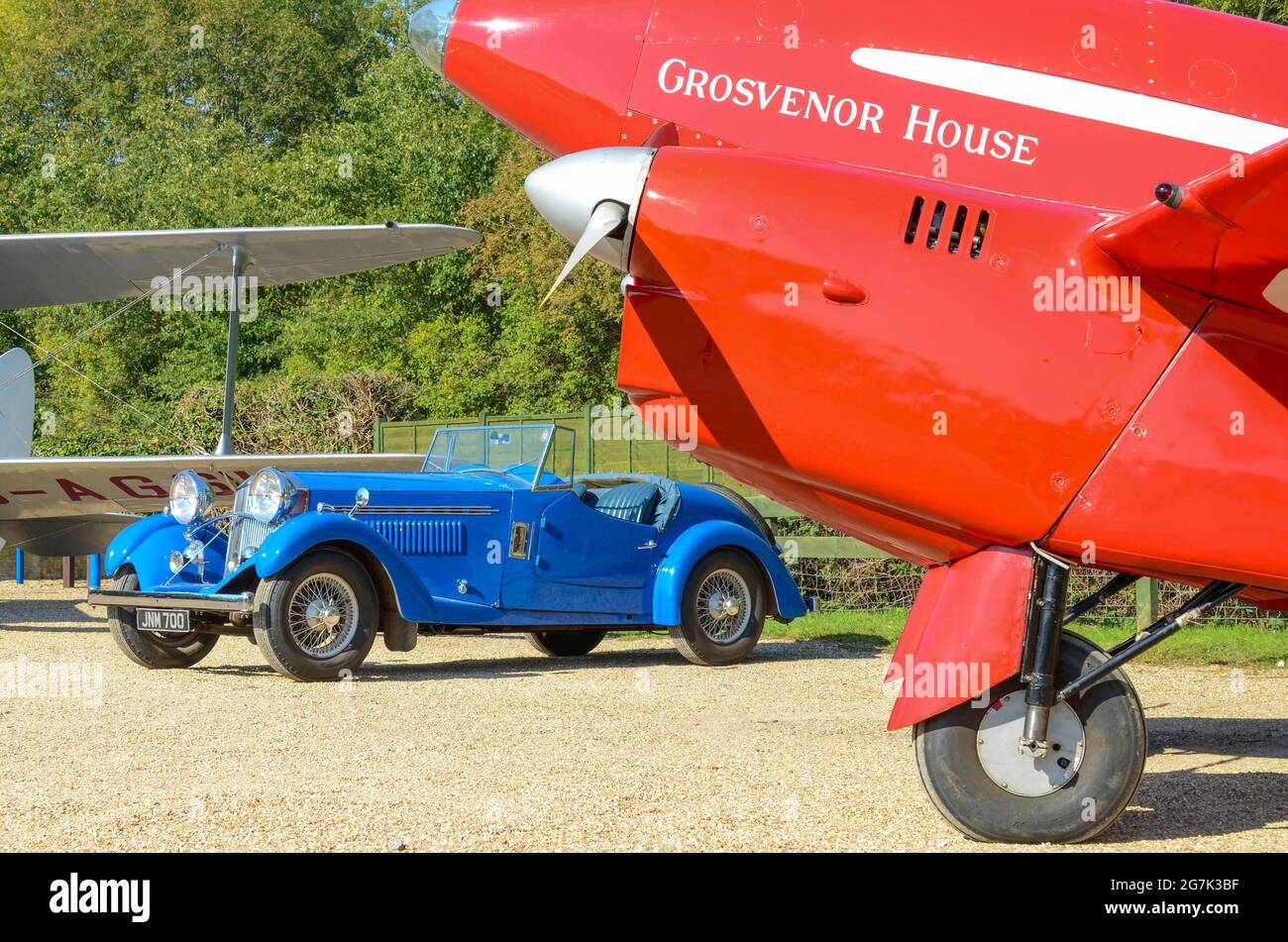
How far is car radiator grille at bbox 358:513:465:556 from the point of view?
9055mm

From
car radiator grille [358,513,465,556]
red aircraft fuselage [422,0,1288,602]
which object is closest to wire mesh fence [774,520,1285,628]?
car radiator grille [358,513,465,556]

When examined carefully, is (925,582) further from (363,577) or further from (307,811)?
(363,577)

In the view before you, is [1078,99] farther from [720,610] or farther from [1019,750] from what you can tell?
[720,610]

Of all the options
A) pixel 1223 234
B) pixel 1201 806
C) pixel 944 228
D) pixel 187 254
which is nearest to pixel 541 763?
pixel 1201 806

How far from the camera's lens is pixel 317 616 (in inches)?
337

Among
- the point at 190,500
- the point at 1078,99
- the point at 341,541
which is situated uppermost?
the point at 1078,99

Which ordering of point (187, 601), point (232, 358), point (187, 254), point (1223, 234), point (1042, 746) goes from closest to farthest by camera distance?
1. point (1223, 234)
2. point (1042, 746)
3. point (187, 601)
4. point (232, 358)
5. point (187, 254)

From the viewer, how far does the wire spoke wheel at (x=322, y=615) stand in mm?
8461

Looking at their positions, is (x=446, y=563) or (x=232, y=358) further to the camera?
(x=232, y=358)

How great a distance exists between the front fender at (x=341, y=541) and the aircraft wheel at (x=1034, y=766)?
510 cm

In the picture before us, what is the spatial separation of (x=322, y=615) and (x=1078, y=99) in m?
5.69

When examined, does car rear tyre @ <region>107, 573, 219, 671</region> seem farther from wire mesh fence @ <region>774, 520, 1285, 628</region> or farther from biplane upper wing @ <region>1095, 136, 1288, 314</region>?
biplane upper wing @ <region>1095, 136, 1288, 314</region>

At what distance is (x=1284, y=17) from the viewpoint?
19438 mm

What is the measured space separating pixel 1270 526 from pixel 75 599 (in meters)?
15.3
